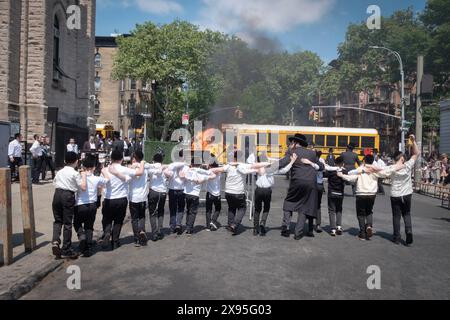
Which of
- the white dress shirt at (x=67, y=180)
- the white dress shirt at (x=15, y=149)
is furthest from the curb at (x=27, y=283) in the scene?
the white dress shirt at (x=15, y=149)

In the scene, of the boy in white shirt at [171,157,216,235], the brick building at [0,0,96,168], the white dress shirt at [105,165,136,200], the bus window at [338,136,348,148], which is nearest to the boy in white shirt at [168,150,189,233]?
the boy in white shirt at [171,157,216,235]

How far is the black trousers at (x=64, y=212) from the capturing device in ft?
22.4

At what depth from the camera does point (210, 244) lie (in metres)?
8.01

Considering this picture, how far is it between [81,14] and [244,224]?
22162mm

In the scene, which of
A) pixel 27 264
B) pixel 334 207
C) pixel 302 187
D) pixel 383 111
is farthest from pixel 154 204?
pixel 383 111

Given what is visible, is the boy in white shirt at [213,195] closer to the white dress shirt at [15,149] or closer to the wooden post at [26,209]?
the wooden post at [26,209]

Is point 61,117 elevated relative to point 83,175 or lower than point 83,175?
elevated

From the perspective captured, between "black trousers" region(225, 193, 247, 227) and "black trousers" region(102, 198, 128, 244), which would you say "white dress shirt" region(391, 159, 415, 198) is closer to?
"black trousers" region(225, 193, 247, 227)

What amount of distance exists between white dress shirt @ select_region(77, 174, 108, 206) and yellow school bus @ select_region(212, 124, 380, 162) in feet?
62.2

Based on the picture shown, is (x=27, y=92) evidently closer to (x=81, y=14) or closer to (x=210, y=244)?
(x=81, y=14)

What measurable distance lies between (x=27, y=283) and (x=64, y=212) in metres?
1.56
